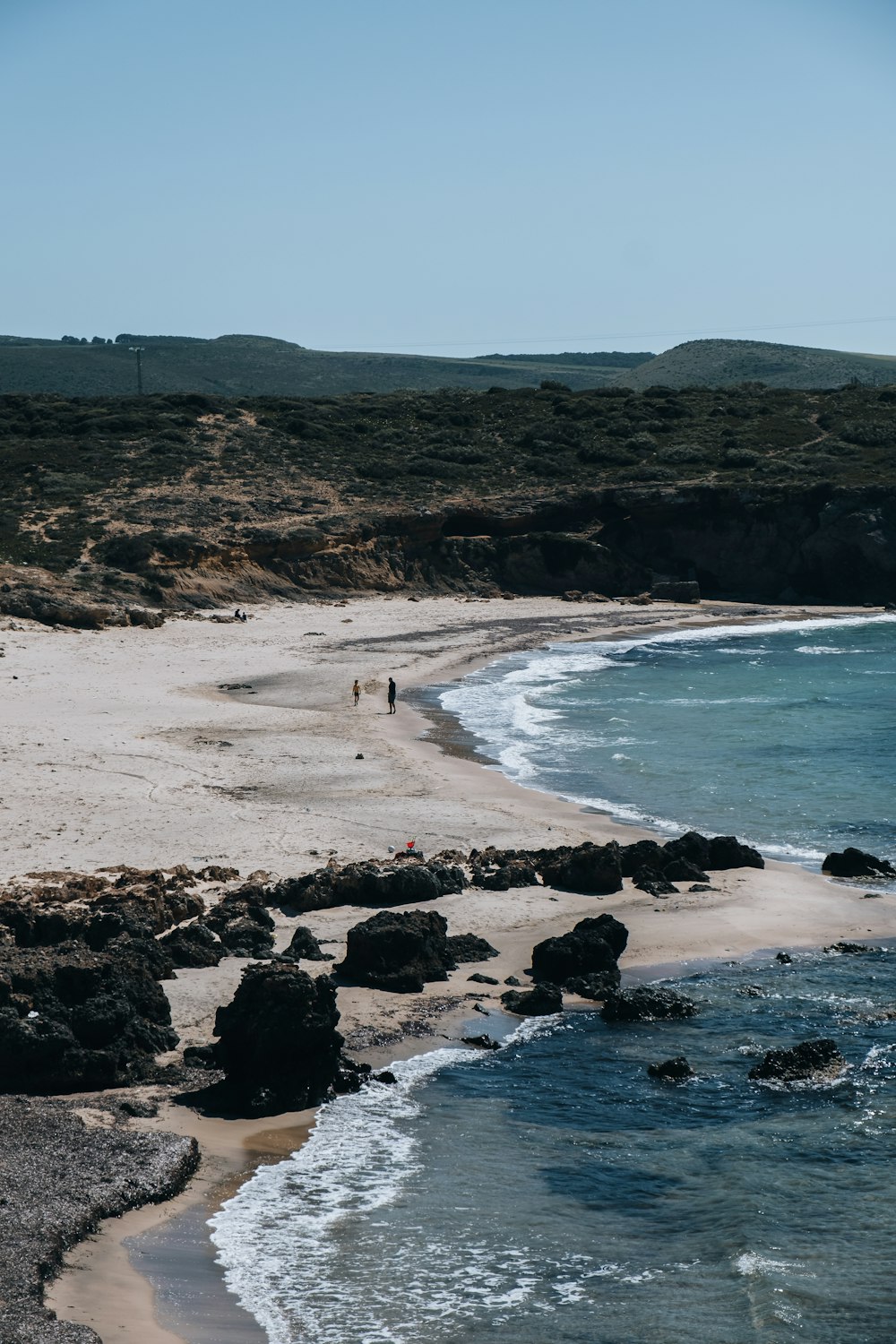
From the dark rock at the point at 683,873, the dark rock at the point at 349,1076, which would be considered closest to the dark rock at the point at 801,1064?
the dark rock at the point at 349,1076

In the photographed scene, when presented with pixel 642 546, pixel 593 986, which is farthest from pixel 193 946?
pixel 642 546

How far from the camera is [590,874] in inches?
774

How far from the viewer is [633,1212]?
36.5ft

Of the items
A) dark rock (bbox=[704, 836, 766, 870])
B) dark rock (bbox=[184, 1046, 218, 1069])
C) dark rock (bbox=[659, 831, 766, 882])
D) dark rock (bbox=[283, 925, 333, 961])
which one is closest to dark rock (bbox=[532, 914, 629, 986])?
dark rock (bbox=[283, 925, 333, 961])

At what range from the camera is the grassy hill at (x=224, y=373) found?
143750mm

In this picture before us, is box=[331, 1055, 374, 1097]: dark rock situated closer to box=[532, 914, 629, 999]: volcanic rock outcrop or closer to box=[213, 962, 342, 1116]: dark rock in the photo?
box=[213, 962, 342, 1116]: dark rock

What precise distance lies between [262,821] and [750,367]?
153906 millimetres

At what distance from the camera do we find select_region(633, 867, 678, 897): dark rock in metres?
19.7

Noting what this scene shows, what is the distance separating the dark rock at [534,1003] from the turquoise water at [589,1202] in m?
0.29

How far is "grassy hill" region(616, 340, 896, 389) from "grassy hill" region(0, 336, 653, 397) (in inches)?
727

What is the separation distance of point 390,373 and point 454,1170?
583 ft

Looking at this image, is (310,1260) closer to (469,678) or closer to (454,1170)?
(454,1170)

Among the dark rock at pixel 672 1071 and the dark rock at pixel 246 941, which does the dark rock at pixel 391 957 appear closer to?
the dark rock at pixel 246 941

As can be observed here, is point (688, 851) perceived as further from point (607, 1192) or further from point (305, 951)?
point (607, 1192)
